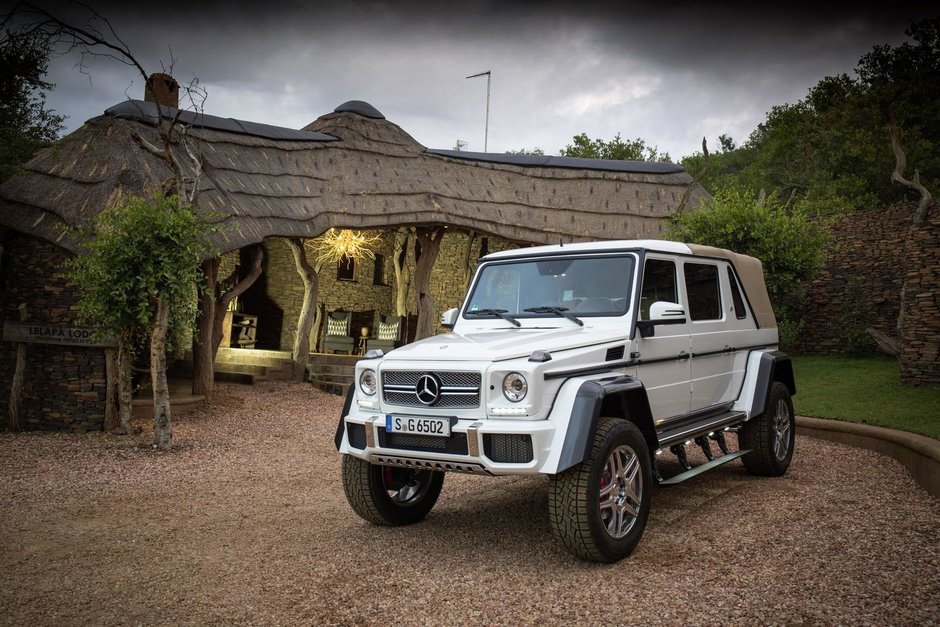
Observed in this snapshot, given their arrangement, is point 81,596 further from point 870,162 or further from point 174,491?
point 870,162

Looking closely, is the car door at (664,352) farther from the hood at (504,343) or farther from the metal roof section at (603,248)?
the hood at (504,343)

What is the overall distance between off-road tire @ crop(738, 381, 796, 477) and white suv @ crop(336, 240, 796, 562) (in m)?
0.02

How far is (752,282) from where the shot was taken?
22.5ft

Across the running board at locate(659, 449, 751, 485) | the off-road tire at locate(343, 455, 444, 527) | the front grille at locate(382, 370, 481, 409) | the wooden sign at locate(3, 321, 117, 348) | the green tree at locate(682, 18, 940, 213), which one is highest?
the green tree at locate(682, 18, 940, 213)

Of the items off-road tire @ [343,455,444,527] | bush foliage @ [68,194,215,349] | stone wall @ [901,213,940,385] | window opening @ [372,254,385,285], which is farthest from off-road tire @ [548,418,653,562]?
window opening @ [372,254,385,285]

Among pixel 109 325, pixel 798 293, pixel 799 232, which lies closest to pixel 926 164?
pixel 798 293

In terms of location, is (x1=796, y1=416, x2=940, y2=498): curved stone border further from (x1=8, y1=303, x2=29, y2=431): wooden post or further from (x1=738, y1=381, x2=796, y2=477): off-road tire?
(x1=8, y1=303, x2=29, y2=431): wooden post

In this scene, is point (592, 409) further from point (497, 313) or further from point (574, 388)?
point (497, 313)

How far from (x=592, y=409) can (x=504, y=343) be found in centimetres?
74

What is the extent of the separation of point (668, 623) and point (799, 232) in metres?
13.1

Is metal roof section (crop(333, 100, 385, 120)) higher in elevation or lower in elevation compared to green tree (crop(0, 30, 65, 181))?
higher

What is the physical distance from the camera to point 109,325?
8977 millimetres

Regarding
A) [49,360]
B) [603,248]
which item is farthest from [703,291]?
[49,360]

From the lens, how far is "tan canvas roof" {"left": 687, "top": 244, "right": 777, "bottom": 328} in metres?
6.55
